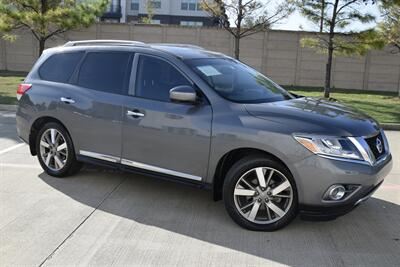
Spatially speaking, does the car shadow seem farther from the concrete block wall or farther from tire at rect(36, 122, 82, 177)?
the concrete block wall

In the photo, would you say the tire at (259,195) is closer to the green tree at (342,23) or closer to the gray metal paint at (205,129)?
the gray metal paint at (205,129)

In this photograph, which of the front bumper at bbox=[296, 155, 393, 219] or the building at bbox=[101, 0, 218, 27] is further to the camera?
the building at bbox=[101, 0, 218, 27]

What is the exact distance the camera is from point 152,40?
26141mm

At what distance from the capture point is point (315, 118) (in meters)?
4.45

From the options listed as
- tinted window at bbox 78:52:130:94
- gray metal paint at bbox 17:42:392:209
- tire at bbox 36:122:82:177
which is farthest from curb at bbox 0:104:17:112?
tinted window at bbox 78:52:130:94

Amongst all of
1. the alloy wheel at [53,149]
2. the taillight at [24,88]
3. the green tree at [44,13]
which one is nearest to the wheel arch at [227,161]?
the alloy wheel at [53,149]

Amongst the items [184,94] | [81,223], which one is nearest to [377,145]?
[184,94]

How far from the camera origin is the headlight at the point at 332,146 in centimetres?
419

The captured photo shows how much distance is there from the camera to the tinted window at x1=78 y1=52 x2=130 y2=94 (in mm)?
5441

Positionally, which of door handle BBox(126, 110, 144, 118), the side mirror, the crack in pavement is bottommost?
the crack in pavement

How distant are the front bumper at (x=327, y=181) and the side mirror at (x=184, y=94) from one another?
4.00 ft

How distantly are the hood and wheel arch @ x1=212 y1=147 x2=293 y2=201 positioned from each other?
1.08 ft

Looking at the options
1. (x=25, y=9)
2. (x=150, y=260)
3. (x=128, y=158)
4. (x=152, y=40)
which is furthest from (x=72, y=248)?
(x=152, y=40)

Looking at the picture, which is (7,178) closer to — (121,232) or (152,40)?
(121,232)
